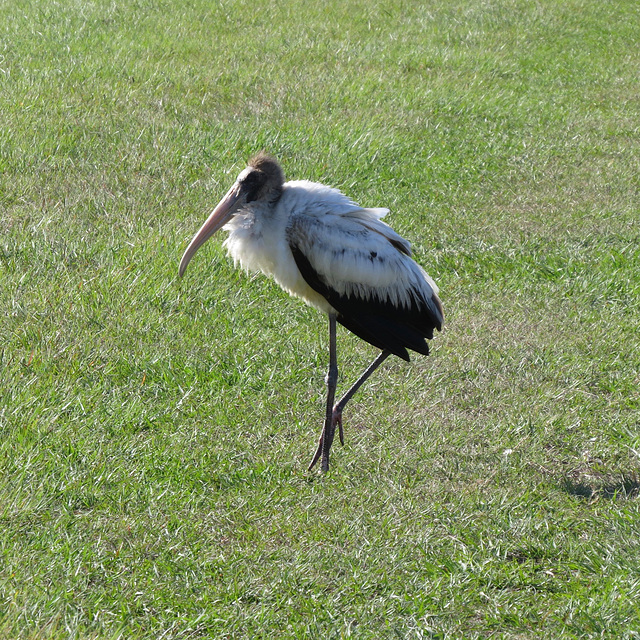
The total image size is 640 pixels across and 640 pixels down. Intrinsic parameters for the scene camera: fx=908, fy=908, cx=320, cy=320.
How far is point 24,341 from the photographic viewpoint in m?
4.82

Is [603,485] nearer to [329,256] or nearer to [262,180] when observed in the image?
[329,256]

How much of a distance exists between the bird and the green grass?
518 mm

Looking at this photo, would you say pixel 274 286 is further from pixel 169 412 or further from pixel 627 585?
pixel 627 585

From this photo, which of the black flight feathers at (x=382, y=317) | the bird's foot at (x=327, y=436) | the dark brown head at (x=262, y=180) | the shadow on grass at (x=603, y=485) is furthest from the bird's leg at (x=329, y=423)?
the shadow on grass at (x=603, y=485)

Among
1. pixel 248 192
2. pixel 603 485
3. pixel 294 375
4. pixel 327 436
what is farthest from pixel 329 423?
pixel 603 485

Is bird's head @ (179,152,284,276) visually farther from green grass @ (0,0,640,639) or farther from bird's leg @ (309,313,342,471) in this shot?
green grass @ (0,0,640,639)

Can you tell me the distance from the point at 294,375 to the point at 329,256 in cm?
102

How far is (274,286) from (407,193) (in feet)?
7.20

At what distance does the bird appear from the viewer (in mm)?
4309

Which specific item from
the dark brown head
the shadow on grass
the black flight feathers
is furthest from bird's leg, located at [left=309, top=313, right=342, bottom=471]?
the shadow on grass

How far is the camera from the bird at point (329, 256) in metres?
4.31

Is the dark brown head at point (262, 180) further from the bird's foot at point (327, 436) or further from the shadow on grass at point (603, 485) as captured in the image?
the shadow on grass at point (603, 485)

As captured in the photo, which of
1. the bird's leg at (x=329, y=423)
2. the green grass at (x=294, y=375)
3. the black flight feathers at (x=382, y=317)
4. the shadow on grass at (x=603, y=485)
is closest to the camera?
the green grass at (x=294, y=375)

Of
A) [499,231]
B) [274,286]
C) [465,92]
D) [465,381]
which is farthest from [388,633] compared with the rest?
[465,92]
